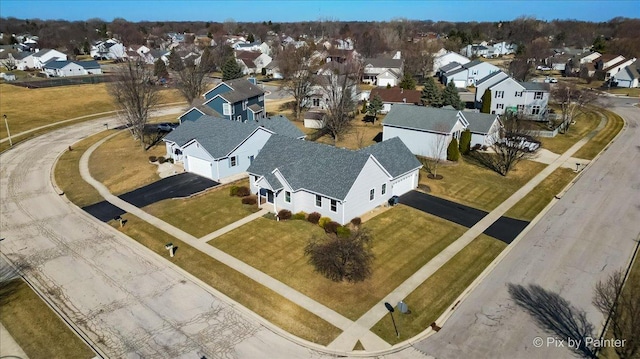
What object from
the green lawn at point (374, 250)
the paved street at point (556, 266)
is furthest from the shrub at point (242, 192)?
the paved street at point (556, 266)

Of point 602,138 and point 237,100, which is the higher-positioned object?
point 237,100

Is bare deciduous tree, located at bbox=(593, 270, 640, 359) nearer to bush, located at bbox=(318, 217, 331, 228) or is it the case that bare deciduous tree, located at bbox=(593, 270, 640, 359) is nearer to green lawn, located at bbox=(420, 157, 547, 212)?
green lawn, located at bbox=(420, 157, 547, 212)

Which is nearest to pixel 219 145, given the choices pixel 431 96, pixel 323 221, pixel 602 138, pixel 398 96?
pixel 323 221

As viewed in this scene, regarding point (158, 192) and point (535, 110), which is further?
point (535, 110)

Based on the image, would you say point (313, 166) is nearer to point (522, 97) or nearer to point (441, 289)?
point (441, 289)

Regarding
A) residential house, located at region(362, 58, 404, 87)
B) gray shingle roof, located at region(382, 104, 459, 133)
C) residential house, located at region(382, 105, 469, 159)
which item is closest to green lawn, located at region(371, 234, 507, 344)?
residential house, located at region(382, 105, 469, 159)


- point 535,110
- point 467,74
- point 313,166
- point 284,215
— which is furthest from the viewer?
point 467,74
